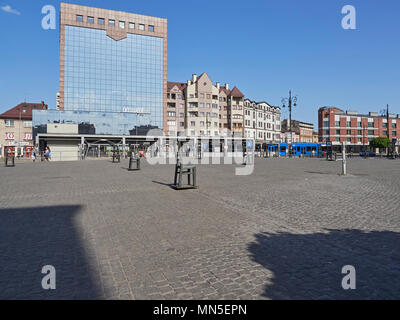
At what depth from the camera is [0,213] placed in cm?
685

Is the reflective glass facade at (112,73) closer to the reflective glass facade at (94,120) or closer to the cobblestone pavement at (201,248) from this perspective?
the reflective glass facade at (94,120)

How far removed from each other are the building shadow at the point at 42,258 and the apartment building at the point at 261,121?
76.6 m

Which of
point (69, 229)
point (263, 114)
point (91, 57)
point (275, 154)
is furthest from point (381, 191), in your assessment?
point (263, 114)

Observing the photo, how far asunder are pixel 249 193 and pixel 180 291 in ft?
23.0

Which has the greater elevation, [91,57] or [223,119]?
[91,57]

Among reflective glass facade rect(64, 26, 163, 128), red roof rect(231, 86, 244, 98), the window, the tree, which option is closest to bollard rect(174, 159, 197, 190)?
reflective glass facade rect(64, 26, 163, 128)

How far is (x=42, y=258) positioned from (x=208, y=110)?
7724 centimetres

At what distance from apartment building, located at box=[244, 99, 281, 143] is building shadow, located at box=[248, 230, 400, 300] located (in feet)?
251

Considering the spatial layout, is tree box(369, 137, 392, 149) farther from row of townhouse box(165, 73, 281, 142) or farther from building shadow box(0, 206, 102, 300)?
building shadow box(0, 206, 102, 300)

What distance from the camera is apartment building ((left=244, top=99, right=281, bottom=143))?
280 feet

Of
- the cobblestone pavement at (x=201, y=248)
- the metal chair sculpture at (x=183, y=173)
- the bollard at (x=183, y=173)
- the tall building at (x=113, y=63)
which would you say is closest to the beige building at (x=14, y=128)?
the tall building at (x=113, y=63)

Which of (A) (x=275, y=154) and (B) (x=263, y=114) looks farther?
(B) (x=263, y=114)
